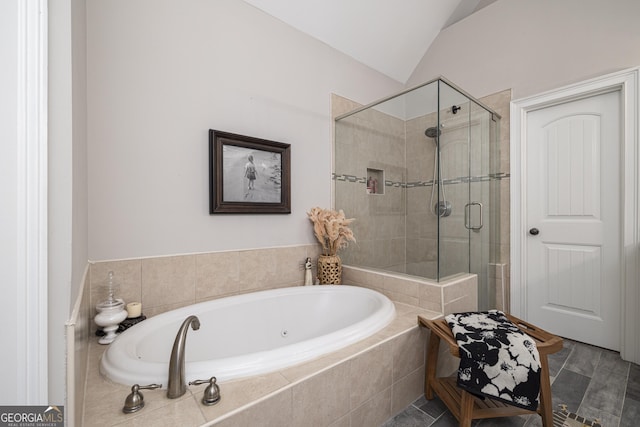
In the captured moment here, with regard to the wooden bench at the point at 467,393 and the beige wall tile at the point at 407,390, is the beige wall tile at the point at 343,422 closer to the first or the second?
the beige wall tile at the point at 407,390

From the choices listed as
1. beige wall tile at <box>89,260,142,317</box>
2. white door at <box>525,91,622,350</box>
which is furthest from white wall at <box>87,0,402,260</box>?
white door at <box>525,91,622,350</box>

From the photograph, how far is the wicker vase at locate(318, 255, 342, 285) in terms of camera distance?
225cm

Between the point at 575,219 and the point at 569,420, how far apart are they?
4.91ft

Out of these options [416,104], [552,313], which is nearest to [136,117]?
[416,104]

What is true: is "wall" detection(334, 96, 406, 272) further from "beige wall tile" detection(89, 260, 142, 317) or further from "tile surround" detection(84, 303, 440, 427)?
"beige wall tile" detection(89, 260, 142, 317)

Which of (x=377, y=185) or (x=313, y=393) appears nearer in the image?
(x=313, y=393)

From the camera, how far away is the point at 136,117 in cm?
156

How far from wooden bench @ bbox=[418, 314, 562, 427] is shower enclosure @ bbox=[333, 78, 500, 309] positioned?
17.4 inches

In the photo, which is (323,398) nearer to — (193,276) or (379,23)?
(193,276)

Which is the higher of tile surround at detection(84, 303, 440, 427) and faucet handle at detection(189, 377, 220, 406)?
faucet handle at detection(189, 377, 220, 406)

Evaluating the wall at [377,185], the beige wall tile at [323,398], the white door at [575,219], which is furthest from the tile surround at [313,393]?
the white door at [575,219]

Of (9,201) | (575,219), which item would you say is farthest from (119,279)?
(575,219)

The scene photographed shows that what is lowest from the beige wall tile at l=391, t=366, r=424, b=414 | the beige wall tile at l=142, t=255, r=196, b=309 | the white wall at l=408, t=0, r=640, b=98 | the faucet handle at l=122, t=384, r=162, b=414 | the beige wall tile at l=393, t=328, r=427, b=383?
the beige wall tile at l=391, t=366, r=424, b=414

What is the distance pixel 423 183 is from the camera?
204 centimetres
